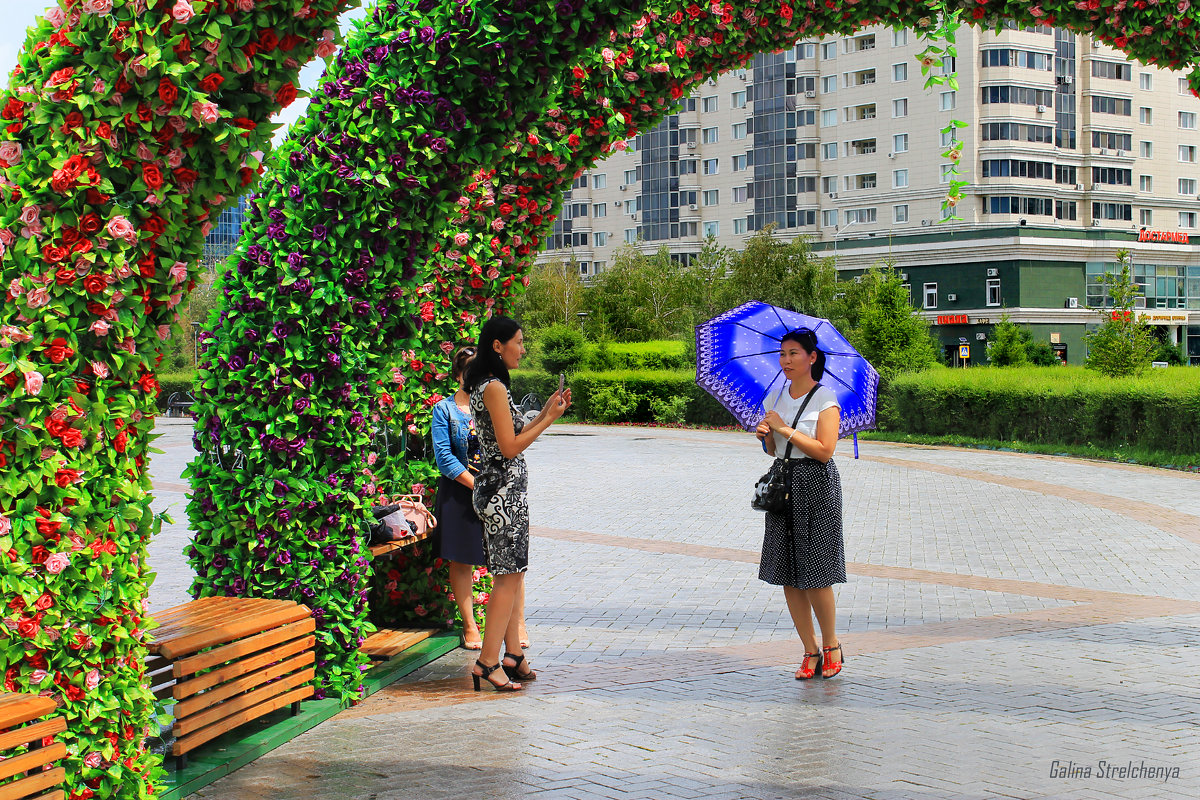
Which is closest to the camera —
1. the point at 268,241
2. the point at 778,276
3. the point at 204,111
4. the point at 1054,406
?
the point at 204,111

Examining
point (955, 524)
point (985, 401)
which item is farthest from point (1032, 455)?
point (955, 524)

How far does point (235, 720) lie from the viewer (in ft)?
16.3

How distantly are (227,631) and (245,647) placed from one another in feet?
0.61

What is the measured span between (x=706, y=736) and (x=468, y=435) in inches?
90.0

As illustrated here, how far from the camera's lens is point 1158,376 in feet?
78.2

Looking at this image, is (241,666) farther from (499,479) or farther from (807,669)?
(807,669)

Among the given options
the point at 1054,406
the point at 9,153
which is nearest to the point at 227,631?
the point at 9,153

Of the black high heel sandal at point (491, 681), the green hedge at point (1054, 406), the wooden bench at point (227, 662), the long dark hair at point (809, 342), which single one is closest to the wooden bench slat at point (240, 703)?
A: the wooden bench at point (227, 662)

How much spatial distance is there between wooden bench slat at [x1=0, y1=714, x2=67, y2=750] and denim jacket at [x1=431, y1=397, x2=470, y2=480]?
322 centimetres

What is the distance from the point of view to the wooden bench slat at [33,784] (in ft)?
10.6

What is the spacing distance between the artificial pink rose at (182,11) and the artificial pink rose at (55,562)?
166 centimetres

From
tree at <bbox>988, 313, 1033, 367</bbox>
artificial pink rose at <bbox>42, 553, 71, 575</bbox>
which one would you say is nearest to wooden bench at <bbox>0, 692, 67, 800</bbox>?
artificial pink rose at <bbox>42, 553, 71, 575</bbox>

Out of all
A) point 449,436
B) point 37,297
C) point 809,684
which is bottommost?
point 809,684

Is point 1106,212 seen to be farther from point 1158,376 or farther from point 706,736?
point 706,736
